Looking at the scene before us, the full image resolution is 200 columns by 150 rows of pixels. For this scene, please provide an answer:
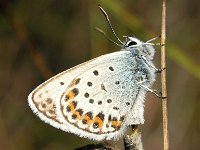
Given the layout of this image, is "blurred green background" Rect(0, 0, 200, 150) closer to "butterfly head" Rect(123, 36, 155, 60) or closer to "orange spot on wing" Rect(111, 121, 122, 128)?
"butterfly head" Rect(123, 36, 155, 60)

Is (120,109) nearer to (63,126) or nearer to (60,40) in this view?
(63,126)

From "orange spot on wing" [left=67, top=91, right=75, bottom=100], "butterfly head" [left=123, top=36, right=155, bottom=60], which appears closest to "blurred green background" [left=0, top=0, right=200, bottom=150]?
"butterfly head" [left=123, top=36, right=155, bottom=60]

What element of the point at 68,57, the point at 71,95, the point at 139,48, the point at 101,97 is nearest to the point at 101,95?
the point at 101,97

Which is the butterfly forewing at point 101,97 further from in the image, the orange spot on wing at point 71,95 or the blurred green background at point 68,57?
the blurred green background at point 68,57

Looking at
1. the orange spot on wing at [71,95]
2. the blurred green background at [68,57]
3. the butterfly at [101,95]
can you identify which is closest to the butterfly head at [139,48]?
the butterfly at [101,95]

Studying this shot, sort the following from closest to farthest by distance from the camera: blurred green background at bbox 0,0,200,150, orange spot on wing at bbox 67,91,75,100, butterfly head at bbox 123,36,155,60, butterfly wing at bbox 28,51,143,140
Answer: butterfly wing at bbox 28,51,143,140
orange spot on wing at bbox 67,91,75,100
butterfly head at bbox 123,36,155,60
blurred green background at bbox 0,0,200,150

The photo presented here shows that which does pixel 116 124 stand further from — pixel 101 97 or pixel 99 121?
pixel 101 97
